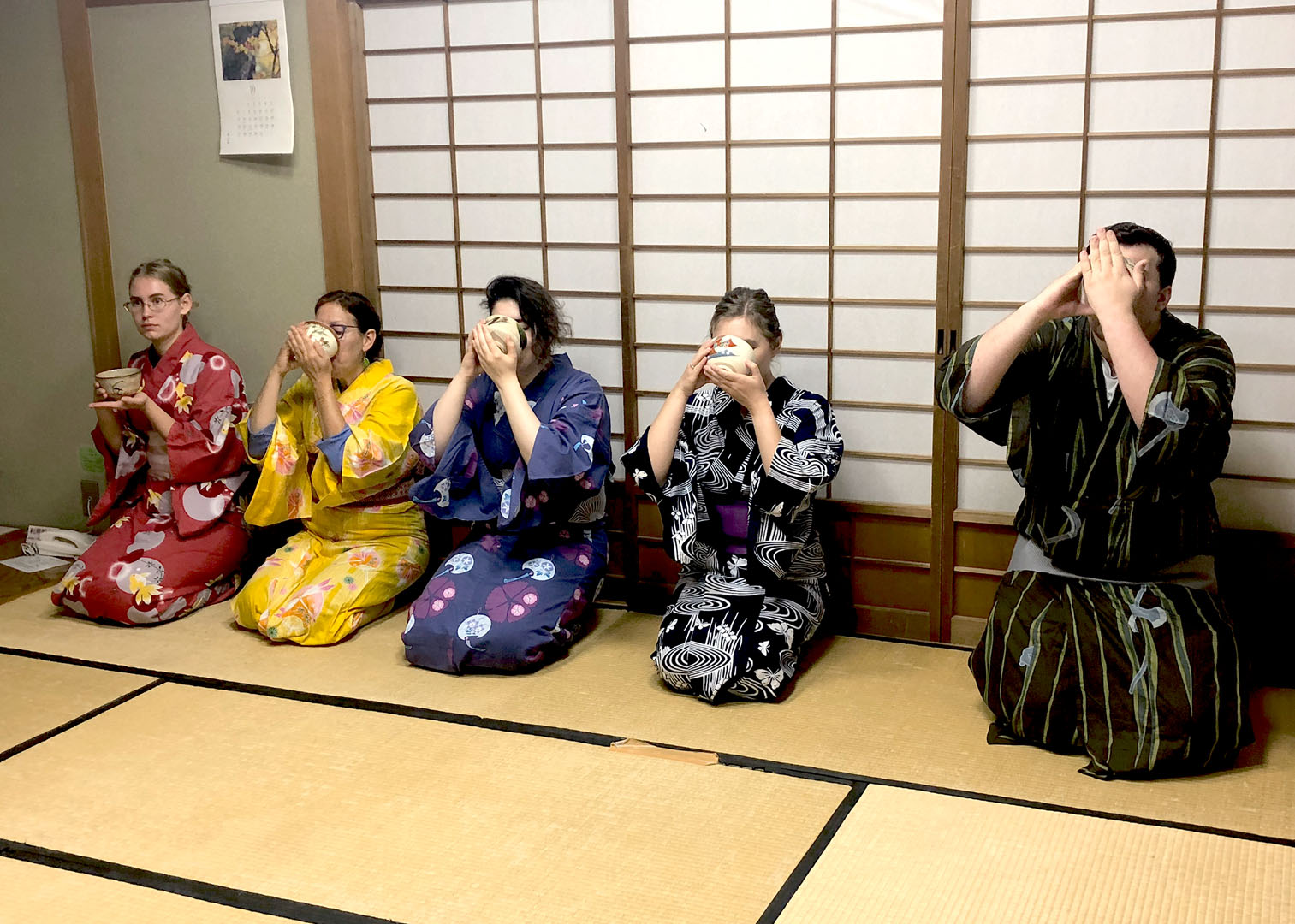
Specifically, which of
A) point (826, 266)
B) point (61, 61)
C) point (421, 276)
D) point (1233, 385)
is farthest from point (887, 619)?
point (61, 61)

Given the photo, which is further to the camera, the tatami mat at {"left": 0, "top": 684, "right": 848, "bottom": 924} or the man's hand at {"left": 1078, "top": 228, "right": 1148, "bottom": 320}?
the man's hand at {"left": 1078, "top": 228, "right": 1148, "bottom": 320}

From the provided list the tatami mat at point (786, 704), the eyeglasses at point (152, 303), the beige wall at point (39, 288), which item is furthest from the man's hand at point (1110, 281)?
the beige wall at point (39, 288)

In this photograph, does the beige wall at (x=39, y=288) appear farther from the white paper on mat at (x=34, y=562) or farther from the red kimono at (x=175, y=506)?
the red kimono at (x=175, y=506)

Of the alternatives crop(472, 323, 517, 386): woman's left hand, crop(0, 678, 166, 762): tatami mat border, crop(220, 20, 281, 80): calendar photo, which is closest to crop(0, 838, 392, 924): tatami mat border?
crop(0, 678, 166, 762): tatami mat border

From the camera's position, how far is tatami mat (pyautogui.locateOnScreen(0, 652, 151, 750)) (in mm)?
3168

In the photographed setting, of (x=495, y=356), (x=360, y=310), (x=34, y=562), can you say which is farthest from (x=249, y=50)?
(x=34, y=562)

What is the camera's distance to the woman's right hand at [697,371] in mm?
3295

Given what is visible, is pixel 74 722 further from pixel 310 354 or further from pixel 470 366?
pixel 470 366

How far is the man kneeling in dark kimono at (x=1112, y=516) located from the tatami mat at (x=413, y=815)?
2.01ft

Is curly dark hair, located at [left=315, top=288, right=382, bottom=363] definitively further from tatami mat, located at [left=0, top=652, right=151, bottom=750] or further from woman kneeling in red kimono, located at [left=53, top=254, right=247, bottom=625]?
tatami mat, located at [left=0, top=652, right=151, bottom=750]

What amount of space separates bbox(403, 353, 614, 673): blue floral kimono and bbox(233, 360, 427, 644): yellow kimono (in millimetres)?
168

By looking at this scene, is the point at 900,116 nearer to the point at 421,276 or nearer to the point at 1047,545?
the point at 1047,545

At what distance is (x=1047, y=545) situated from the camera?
9.98 ft

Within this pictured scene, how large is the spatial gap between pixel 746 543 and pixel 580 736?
28.8 inches
